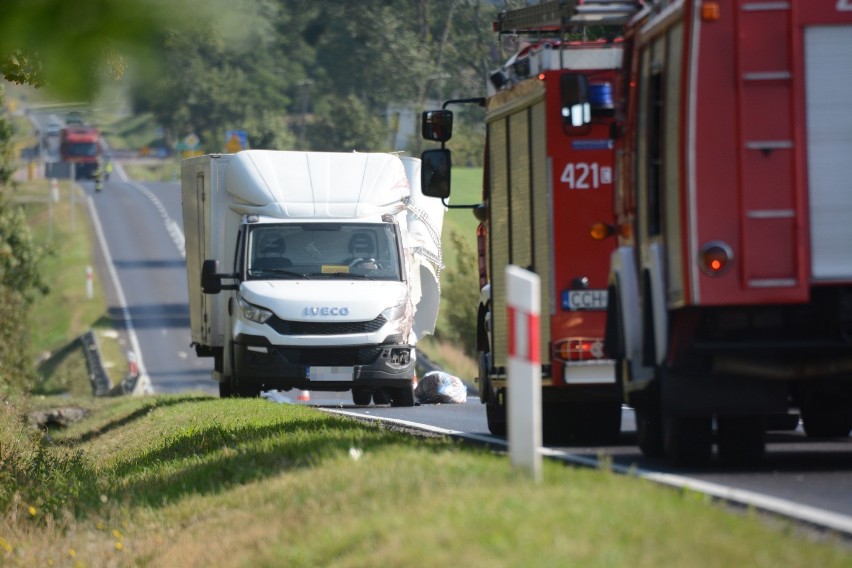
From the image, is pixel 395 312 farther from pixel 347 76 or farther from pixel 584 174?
pixel 347 76

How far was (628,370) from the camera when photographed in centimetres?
1075

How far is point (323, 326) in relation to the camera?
822 inches

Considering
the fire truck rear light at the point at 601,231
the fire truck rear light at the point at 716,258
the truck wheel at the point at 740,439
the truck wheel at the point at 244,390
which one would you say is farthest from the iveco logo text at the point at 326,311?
the fire truck rear light at the point at 716,258

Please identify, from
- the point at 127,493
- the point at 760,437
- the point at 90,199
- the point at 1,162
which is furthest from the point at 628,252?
the point at 90,199

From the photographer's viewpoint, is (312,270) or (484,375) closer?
(484,375)

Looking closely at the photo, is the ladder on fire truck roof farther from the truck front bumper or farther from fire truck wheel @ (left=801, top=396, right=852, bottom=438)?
the truck front bumper

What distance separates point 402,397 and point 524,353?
1519cm

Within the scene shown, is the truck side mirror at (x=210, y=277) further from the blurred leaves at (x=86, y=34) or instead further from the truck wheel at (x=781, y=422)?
the blurred leaves at (x=86, y=34)

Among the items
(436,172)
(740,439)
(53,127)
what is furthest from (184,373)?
(53,127)

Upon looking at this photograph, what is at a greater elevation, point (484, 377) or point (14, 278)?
point (14, 278)

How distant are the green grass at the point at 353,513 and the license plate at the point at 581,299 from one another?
173 cm

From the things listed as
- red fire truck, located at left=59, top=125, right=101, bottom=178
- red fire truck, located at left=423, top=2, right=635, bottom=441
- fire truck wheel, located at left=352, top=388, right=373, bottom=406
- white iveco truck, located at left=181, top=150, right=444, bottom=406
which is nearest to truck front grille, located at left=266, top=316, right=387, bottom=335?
white iveco truck, located at left=181, top=150, right=444, bottom=406

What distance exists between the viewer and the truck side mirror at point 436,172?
51.1 ft

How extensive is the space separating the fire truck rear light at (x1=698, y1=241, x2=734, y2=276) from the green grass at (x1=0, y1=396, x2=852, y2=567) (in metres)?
1.35
